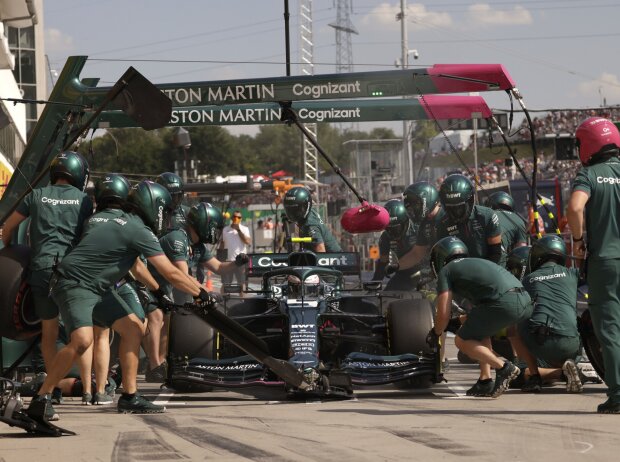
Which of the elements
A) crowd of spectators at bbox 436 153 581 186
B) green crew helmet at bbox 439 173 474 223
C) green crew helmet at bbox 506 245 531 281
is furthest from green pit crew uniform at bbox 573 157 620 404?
crowd of spectators at bbox 436 153 581 186

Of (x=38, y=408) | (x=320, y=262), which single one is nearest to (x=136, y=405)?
(x=38, y=408)

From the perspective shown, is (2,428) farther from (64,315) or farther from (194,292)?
(194,292)

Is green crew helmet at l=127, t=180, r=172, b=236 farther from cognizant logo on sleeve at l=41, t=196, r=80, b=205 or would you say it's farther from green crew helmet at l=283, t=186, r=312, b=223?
green crew helmet at l=283, t=186, r=312, b=223

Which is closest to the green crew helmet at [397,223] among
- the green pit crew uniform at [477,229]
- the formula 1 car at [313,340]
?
the green pit crew uniform at [477,229]

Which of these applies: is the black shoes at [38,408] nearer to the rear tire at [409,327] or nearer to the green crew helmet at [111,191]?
the green crew helmet at [111,191]

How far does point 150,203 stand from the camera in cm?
1063

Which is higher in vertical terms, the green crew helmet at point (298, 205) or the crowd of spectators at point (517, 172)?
the crowd of spectators at point (517, 172)

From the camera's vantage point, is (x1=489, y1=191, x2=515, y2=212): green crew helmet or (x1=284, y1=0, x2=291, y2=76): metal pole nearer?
(x1=489, y1=191, x2=515, y2=212): green crew helmet

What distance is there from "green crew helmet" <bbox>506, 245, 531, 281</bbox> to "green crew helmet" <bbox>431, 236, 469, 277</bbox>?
6.71 feet

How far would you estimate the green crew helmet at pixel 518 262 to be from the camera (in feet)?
42.3

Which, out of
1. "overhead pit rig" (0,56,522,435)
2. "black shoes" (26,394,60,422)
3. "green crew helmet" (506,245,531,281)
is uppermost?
"overhead pit rig" (0,56,522,435)

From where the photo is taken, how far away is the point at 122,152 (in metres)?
91.2

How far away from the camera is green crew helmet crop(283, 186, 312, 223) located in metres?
15.1

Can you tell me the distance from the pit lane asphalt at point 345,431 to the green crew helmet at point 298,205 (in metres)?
4.53
